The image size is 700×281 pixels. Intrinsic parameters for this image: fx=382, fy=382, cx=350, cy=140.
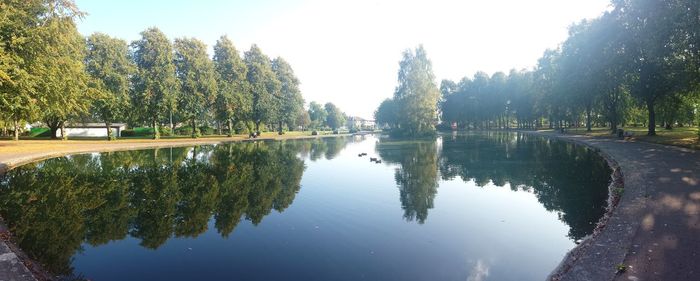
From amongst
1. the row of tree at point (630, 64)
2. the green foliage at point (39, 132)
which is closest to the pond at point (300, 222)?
the row of tree at point (630, 64)

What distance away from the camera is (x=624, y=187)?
59.0 ft

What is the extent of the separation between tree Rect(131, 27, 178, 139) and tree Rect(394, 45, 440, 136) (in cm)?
4792

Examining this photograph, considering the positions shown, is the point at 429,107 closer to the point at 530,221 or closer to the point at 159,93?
the point at 159,93

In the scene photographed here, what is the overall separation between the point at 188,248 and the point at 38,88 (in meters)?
36.6

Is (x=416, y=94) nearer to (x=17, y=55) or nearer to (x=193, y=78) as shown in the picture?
(x=193, y=78)

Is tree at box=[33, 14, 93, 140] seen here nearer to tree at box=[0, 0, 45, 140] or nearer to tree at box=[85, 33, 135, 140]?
tree at box=[0, 0, 45, 140]

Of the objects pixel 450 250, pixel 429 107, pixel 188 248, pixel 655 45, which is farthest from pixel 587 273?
pixel 429 107

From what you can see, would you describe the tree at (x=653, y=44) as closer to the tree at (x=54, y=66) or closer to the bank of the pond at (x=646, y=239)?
the bank of the pond at (x=646, y=239)

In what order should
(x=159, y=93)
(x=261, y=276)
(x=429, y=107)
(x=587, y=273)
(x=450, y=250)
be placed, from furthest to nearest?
(x=429, y=107), (x=159, y=93), (x=450, y=250), (x=261, y=276), (x=587, y=273)

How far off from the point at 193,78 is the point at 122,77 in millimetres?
12847

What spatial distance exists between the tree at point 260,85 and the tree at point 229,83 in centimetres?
319

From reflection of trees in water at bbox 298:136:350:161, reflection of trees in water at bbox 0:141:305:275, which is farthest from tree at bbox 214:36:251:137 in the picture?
reflection of trees in water at bbox 0:141:305:275

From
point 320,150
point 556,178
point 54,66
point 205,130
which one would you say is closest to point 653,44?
point 556,178

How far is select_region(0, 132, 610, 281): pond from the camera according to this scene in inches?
426
